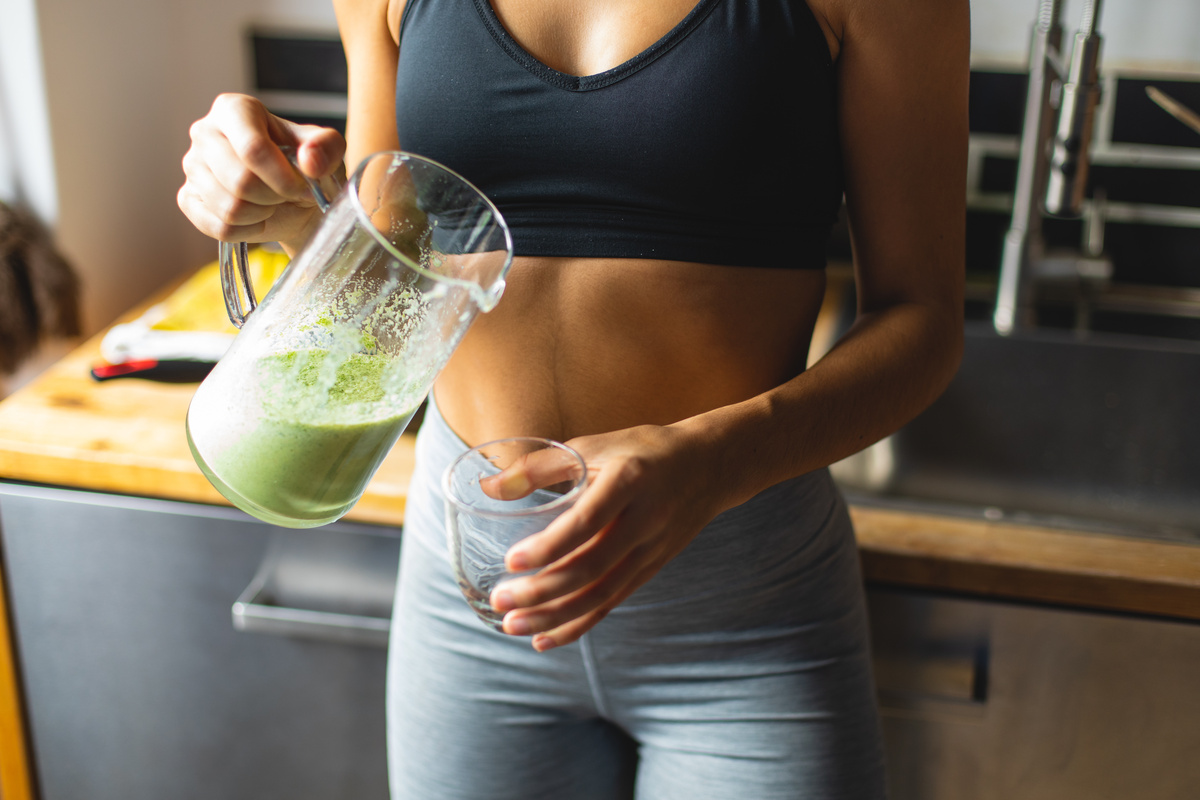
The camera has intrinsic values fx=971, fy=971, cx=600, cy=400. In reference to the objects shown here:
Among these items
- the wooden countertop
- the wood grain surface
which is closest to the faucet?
the wooden countertop

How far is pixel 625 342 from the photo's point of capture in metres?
0.74

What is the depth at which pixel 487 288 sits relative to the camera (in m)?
0.59

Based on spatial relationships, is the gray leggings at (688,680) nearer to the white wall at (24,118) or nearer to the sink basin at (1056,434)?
the sink basin at (1056,434)

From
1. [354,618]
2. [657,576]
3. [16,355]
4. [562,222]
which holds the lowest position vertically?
[354,618]

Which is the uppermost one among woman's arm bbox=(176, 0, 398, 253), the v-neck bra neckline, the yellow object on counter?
the v-neck bra neckline

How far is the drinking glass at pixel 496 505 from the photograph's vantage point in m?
0.53

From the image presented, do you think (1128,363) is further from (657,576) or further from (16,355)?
(16,355)

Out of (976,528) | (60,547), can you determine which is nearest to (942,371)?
(976,528)

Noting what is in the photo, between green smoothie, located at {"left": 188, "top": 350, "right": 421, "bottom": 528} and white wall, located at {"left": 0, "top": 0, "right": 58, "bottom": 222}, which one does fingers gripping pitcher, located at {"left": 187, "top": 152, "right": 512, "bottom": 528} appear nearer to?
green smoothie, located at {"left": 188, "top": 350, "right": 421, "bottom": 528}

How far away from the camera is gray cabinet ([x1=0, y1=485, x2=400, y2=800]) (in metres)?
1.13

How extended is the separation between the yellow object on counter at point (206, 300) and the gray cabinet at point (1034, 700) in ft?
3.04

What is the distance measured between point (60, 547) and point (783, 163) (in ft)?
3.17

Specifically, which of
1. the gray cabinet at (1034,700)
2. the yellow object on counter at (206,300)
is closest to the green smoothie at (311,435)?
the gray cabinet at (1034,700)

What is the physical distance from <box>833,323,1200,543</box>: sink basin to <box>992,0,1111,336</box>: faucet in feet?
0.26
